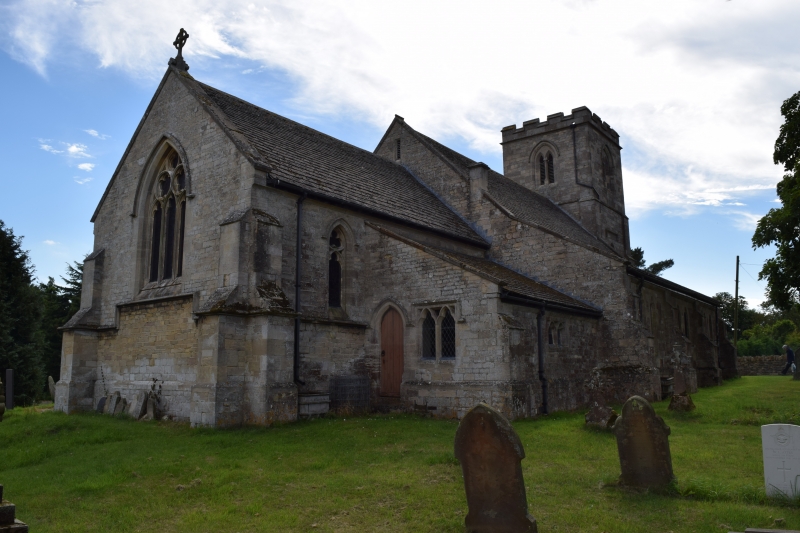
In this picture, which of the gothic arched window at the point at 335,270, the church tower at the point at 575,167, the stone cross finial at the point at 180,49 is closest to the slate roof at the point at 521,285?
→ the gothic arched window at the point at 335,270

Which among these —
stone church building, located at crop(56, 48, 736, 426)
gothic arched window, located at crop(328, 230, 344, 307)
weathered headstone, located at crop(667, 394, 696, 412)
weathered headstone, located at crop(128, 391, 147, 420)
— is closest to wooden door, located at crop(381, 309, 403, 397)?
stone church building, located at crop(56, 48, 736, 426)

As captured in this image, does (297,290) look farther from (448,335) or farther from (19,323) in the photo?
(19,323)

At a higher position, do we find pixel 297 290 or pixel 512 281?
pixel 512 281

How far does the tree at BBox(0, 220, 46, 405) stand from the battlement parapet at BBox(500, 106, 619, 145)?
27.2 m

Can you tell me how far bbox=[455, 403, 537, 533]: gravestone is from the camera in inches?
258

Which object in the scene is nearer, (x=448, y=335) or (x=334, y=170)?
(x=448, y=335)

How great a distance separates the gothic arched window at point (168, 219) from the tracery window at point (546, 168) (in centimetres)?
2152

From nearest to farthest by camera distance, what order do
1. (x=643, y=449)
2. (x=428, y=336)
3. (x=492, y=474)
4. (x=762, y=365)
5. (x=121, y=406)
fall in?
(x=492, y=474) → (x=643, y=449) → (x=428, y=336) → (x=121, y=406) → (x=762, y=365)

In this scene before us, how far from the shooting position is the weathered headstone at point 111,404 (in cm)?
1725

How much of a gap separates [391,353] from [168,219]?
8006mm

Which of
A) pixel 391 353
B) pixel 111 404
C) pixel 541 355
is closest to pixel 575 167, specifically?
pixel 541 355

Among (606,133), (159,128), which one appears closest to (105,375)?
(159,128)

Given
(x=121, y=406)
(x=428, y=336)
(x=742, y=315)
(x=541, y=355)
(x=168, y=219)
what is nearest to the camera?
(x=541, y=355)

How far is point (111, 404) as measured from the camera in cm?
1736
